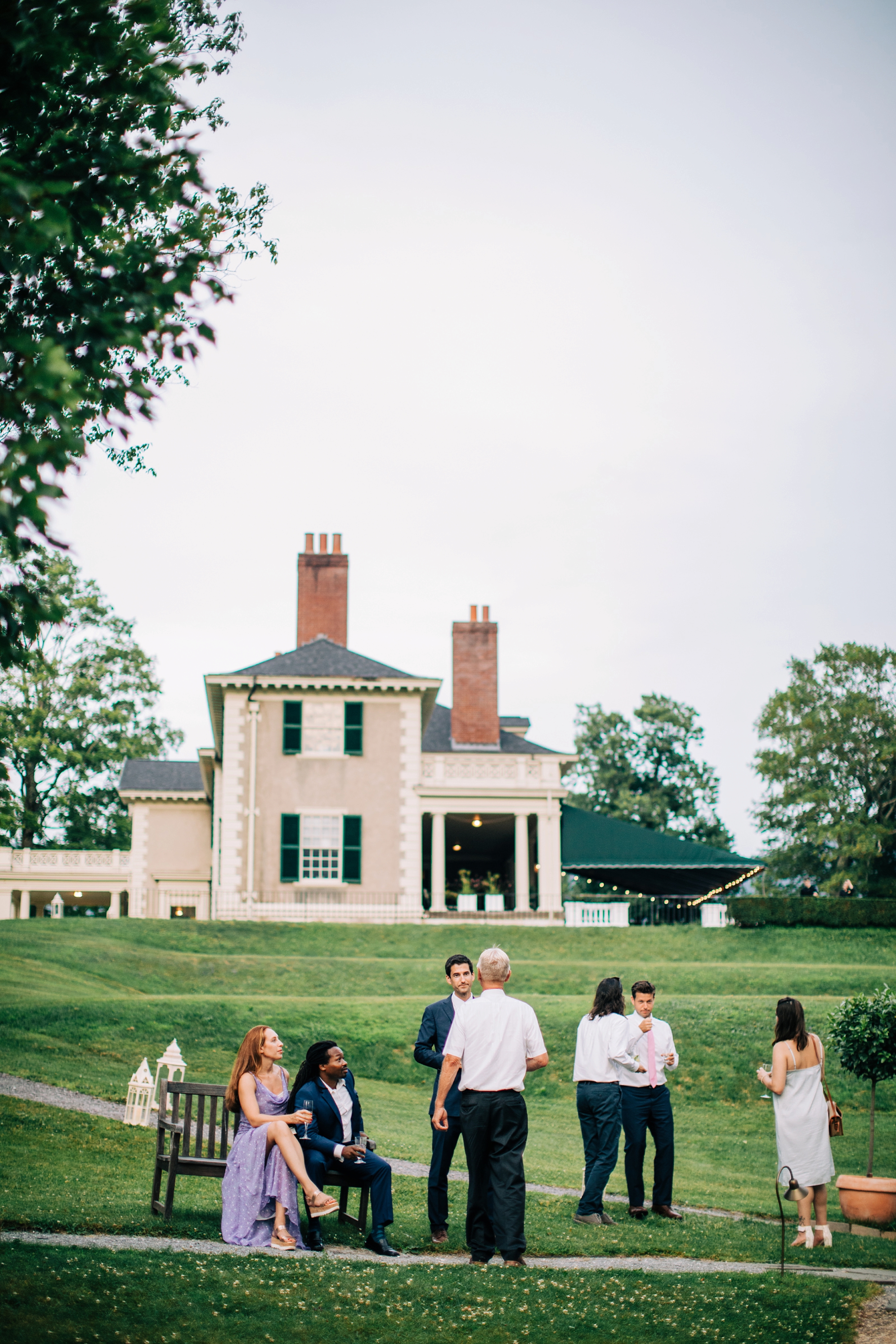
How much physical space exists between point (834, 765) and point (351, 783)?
28200mm

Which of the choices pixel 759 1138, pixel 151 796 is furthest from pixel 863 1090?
pixel 151 796

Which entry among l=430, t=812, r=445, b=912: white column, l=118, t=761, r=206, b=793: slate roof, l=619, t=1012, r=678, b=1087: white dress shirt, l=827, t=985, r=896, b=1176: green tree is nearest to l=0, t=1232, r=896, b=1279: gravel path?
l=619, t=1012, r=678, b=1087: white dress shirt

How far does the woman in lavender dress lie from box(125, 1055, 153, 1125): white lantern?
403cm

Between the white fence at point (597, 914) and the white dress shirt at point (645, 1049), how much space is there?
2190 cm

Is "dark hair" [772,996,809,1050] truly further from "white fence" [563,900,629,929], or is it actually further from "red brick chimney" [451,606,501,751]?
"red brick chimney" [451,606,501,751]

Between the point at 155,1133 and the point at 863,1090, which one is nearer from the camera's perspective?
the point at 155,1133

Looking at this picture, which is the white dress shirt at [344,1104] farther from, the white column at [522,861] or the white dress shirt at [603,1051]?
the white column at [522,861]

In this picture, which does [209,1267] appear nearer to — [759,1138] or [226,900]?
→ [759,1138]

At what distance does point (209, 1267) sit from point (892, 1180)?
5.46 m

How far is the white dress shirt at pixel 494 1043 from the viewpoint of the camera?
7145 mm

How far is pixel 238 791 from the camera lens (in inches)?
1259

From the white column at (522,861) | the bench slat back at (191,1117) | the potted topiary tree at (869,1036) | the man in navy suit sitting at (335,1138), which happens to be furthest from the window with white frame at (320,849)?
the man in navy suit sitting at (335,1138)

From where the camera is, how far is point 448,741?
119 feet

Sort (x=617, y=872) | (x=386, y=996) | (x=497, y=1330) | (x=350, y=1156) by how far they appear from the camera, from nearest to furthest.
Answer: (x=497, y=1330) < (x=350, y=1156) < (x=386, y=996) < (x=617, y=872)
